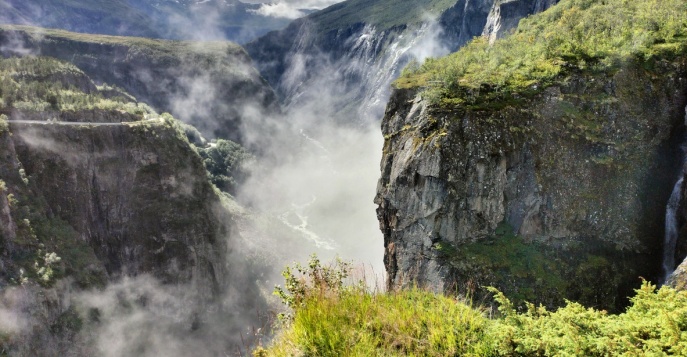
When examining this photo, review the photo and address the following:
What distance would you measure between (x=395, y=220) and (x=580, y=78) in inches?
400

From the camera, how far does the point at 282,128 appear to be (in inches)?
6270

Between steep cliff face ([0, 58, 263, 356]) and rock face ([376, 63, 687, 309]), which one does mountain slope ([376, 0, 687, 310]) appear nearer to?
rock face ([376, 63, 687, 309])

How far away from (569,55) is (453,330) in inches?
641

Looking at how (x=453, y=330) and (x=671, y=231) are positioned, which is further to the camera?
(x=671, y=231)

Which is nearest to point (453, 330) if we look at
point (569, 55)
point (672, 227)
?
point (672, 227)

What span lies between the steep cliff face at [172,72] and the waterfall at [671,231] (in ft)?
449

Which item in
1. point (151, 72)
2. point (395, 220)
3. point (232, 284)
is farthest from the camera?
point (151, 72)

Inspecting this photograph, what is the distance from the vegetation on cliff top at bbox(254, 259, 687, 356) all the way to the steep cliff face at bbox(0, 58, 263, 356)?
41742 mm

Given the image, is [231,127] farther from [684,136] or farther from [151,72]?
[684,136]

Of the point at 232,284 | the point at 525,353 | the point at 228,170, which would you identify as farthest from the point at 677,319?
the point at 228,170

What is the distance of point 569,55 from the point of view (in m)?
17.5

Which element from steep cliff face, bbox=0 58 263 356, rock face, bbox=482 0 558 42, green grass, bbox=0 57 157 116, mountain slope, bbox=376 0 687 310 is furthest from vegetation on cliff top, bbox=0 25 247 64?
mountain slope, bbox=376 0 687 310

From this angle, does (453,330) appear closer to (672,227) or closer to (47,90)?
(672,227)

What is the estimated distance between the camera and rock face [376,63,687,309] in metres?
15.7
